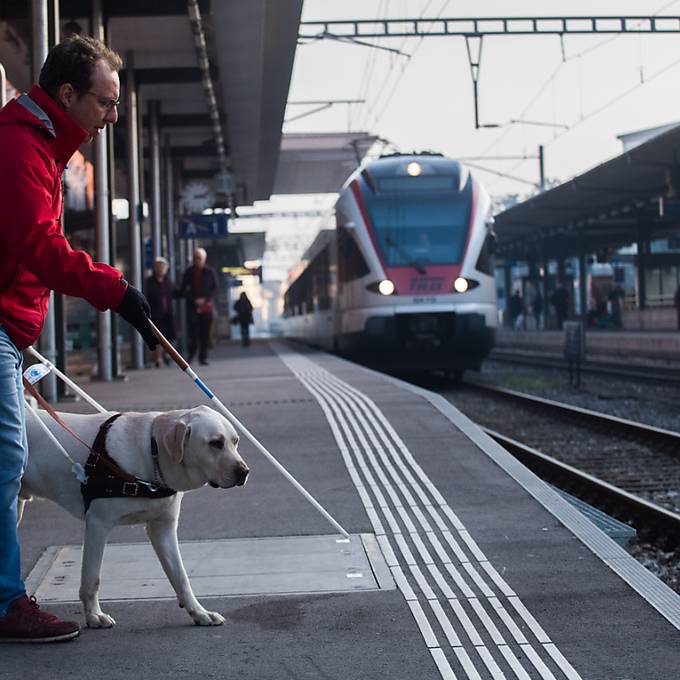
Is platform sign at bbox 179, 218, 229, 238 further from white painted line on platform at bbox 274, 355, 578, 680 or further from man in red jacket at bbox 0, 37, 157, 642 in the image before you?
man in red jacket at bbox 0, 37, 157, 642

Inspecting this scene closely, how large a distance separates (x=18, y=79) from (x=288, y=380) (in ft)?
30.4

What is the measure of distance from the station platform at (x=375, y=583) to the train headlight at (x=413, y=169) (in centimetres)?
947

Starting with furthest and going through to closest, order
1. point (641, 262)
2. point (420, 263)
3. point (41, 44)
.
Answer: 1. point (641, 262)
2. point (420, 263)
3. point (41, 44)

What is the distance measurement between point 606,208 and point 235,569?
2897 cm

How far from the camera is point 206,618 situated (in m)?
4.11

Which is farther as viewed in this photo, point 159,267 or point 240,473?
point 159,267

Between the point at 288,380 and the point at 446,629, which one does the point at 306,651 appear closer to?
the point at 446,629

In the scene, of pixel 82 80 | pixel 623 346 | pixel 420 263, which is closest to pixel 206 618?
pixel 82 80

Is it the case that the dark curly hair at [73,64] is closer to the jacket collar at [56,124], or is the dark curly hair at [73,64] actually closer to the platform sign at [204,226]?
the jacket collar at [56,124]

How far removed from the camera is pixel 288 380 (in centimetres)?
1423

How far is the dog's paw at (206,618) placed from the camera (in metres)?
4.10

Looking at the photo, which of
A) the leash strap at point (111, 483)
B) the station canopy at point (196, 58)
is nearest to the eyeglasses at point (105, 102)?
the leash strap at point (111, 483)

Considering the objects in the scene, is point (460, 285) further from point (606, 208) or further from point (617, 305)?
point (617, 305)

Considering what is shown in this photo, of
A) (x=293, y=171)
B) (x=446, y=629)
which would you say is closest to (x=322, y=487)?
(x=446, y=629)
